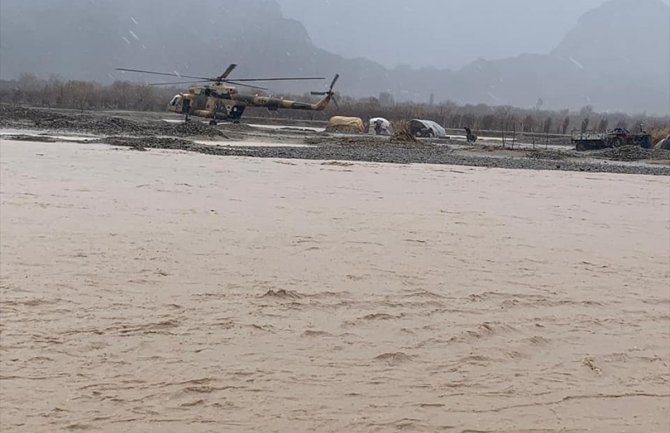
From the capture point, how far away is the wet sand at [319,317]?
10.8ft

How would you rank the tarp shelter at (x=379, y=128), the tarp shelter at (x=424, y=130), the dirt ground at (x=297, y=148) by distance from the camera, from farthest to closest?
the tarp shelter at (x=379, y=128) → the tarp shelter at (x=424, y=130) → the dirt ground at (x=297, y=148)

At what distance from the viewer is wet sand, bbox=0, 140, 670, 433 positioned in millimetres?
3277

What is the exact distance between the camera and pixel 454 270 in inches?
235

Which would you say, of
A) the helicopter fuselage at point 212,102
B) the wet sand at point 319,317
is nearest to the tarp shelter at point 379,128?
the helicopter fuselage at point 212,102

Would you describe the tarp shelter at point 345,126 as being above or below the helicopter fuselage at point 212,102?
below

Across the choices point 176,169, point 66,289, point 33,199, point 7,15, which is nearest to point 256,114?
point 176,169

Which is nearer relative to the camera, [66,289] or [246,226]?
[66,289]

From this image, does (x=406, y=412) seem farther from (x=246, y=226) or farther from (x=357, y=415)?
(x=246, y=226)

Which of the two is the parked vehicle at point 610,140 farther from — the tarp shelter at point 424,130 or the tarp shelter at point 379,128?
the tarp shelter at point 379,128

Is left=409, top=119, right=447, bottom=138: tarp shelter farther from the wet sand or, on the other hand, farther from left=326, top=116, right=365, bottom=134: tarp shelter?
the wet sand

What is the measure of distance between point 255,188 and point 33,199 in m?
3.33

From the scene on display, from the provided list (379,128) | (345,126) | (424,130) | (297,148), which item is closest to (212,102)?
(345,126)

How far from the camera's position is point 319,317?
4.51 m

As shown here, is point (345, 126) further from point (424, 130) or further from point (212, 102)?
point (212, 102)
